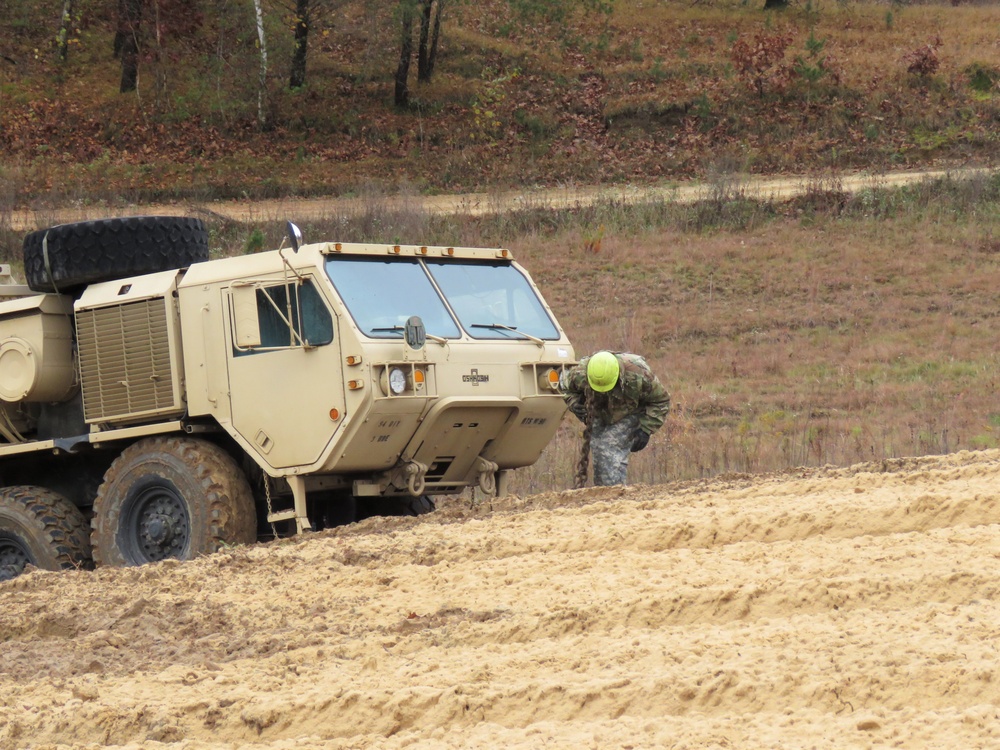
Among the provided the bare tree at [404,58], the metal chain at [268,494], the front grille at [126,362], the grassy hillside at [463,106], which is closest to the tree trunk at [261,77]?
the grassy hillside at [463,106]

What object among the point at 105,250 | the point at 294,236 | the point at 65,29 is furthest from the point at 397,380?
the point at 65,29

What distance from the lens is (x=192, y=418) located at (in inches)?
378

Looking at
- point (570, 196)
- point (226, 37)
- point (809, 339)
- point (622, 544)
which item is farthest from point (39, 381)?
point (226, 37)

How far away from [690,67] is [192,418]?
27.4 m

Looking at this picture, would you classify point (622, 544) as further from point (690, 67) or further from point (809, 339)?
point (690, 67)

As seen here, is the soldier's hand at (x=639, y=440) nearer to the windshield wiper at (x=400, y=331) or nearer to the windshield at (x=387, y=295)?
the windshield at (x=387, y=295)

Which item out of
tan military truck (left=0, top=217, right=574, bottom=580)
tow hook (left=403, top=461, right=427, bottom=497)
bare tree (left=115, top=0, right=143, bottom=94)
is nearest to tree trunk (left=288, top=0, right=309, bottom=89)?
bare tree (left=115, top=0, right=143, bottom=94)

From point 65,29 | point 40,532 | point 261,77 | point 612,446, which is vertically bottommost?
point 40,532

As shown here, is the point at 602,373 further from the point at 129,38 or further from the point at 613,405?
the point at 129,38

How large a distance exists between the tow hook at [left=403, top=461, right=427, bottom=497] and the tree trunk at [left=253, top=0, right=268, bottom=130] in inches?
938

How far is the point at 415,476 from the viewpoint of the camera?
363 inches

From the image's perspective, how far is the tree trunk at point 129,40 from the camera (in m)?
32.5

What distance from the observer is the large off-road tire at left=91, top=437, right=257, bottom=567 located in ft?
30.1

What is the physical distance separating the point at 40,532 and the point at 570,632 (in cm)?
558
